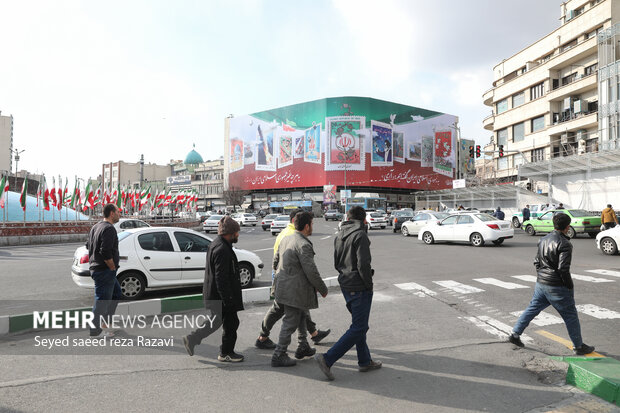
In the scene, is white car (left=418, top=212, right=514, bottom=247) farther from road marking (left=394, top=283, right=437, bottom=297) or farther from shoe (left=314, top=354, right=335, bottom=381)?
shoe (left=314, top=354, right=335, bottom=381)

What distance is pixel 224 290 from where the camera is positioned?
14.2 feet

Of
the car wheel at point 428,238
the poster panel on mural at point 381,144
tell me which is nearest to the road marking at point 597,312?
the car wheel at point 428,238

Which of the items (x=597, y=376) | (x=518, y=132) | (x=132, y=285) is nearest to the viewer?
(x=597, y=376)

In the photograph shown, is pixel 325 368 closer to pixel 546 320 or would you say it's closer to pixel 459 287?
pixel 546 320

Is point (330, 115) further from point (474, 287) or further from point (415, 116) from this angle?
point (474, 287)

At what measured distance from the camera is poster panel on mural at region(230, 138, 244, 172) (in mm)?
96125

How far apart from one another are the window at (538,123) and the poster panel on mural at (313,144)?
1765 inches

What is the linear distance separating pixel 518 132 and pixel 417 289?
48190 mm

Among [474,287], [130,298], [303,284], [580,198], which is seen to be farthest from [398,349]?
[580,198]

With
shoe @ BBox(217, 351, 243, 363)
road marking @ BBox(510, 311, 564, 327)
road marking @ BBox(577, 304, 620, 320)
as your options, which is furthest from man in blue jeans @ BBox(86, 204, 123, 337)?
road marking @ BBox(577, 304, 620, 320)

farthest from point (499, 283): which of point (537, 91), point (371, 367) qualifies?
point (537, 91)

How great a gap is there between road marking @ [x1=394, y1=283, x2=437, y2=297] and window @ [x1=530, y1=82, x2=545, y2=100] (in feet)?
150

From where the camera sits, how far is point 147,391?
3789mm

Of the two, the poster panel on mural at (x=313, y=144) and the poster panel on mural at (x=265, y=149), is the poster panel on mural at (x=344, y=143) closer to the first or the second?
the poster panel on mural at (x=313, y=144)
